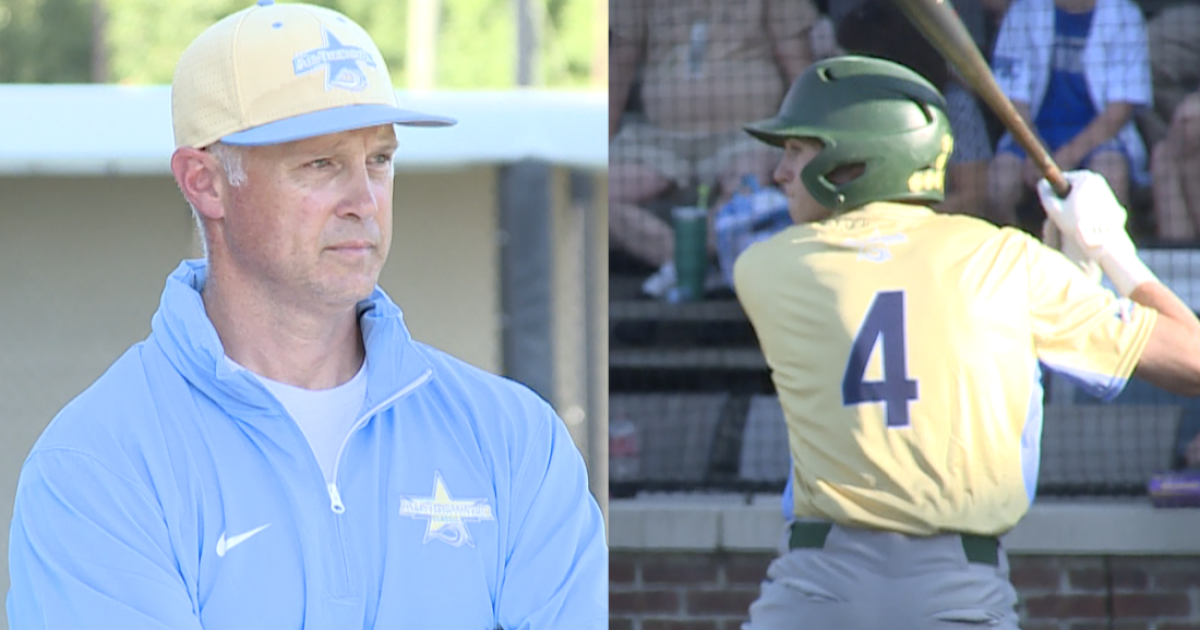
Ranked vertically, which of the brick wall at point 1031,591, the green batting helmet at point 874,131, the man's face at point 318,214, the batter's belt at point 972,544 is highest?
the green batting helmet at point 874,131

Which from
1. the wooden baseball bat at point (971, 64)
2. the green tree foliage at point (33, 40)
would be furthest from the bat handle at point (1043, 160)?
the green tree foliage at point (33, 40)

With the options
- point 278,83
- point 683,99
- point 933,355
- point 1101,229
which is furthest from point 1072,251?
point 278,83

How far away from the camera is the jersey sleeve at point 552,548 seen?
1259 mm

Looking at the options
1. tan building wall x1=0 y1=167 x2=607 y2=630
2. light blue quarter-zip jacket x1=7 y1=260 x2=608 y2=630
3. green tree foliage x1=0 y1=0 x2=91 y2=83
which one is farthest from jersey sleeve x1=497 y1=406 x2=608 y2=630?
green tree foliage x1=0 y1=0 x2=91 y2=83

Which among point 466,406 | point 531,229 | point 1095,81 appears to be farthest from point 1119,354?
point 466,406

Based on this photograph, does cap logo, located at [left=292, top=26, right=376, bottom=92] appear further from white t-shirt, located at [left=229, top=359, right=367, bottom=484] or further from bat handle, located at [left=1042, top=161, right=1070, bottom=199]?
bat handle, located at [left=1042, top=161, right=1070, bottom=199]

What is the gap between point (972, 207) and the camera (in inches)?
93.2

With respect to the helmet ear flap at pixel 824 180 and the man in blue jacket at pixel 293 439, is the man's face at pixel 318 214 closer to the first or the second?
the man in blue jacket at pixel 293 439

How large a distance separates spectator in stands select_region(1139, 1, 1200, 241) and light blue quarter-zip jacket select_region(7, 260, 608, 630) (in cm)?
139

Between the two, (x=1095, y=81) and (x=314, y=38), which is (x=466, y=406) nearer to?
(x=314, y=38)

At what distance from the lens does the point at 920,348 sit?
233cm

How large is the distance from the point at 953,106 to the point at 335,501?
143 cm

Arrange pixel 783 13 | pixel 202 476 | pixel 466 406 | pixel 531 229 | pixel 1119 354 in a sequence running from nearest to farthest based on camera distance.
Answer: pixel 202 476 < pixel 466 406 < pixel 1119 354 < pixel 783 13 < pixel 531 229

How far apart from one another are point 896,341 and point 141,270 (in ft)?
4.60
